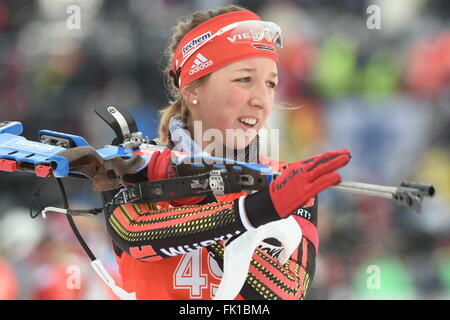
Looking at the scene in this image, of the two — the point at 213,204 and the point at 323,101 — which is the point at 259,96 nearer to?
the point at 213,204

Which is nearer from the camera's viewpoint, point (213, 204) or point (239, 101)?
point (213, 204)

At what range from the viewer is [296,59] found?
12.3ft

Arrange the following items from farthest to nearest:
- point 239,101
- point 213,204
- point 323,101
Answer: point 323,101, point 239,101, point 213,204

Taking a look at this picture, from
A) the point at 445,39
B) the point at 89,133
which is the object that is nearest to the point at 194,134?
the point at 89,133

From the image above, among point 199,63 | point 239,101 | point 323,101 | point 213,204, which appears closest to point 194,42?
point 199,63

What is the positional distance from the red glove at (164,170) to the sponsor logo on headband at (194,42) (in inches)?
14.4

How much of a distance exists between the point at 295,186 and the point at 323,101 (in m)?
2.67

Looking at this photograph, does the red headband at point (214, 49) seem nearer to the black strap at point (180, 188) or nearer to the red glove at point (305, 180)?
the black strap at point (180, 188)

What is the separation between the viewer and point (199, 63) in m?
1.71

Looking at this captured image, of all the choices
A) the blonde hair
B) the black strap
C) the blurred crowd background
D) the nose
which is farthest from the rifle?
the blurred crowd background

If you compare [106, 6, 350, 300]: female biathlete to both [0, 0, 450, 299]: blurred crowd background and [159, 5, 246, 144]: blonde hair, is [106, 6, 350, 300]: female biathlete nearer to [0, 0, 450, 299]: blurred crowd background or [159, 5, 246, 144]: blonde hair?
[159, 5, 246, 144]: blonde hair

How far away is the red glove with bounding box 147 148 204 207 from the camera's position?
144 centimetres

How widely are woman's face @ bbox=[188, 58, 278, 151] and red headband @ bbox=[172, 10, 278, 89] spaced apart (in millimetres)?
19

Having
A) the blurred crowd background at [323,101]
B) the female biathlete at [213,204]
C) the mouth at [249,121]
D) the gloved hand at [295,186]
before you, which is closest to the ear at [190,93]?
the female biathlete at [213,204]
